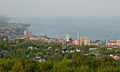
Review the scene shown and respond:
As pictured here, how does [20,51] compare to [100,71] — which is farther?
[20,51]

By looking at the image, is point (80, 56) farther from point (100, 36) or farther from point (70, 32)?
point (70, 32)

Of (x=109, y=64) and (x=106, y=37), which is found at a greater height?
(x=109, y=64)

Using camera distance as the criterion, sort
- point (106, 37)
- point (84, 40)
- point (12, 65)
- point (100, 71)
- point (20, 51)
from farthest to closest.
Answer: point (106, 37)
point (84, 40)
point (20, 51)
point (12, 65)
point (100, 71)

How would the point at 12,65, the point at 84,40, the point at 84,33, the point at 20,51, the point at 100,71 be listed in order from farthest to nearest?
the point at 84,33 < the point at 84,40 < the point at 20,51 < the point at 12,65 < the point at 100,71

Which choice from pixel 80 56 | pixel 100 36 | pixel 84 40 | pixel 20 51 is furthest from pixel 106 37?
pixel 80 56

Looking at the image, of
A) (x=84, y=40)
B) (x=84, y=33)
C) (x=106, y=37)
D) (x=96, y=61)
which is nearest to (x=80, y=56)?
(x=96, y=61)

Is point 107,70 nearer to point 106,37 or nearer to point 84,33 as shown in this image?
point 106,37

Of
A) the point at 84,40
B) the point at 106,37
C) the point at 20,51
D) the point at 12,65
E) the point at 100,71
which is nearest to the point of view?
the point at 100,71

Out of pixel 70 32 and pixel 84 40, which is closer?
pixel 84 40

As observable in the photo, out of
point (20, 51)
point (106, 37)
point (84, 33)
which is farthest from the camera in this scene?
point (84, 33)
